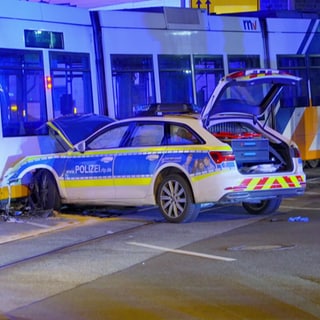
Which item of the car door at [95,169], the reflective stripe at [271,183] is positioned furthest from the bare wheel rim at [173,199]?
the car door at [95,169]

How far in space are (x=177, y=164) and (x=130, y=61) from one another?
4.12 m

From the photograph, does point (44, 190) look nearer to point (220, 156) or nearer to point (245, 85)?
point (220, 156)

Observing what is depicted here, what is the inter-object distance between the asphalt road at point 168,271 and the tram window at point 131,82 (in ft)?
11.6

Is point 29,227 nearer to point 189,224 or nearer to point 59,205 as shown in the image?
point 59,205

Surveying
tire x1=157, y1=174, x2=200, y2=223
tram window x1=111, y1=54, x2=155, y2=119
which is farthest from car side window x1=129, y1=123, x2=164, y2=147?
tram window x1=111, y1=54, x2=155, y2=119

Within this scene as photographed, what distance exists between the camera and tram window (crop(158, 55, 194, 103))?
46.2ft

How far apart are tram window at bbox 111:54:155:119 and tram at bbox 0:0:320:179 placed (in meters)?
0.02

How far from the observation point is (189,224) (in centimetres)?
1013

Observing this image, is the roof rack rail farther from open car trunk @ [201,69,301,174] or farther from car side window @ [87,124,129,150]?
car side window @ [87,124,129,150]

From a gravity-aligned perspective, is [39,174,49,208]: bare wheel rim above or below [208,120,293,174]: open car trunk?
below

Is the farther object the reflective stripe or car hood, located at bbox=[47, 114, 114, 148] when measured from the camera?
car hood, located at bbox=[47, 114, 114, 148]

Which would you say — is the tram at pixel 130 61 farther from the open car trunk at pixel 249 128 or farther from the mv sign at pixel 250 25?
the open car trunk at pixel 249 128

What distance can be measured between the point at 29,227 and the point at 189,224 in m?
2.45

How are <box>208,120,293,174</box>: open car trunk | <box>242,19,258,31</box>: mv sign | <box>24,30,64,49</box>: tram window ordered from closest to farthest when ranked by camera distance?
<box>208,120,293,174</box>: open car trunk
<box>24,30,64,49</box>: tram window
<box>242,19,258,31</box>: mv sign
